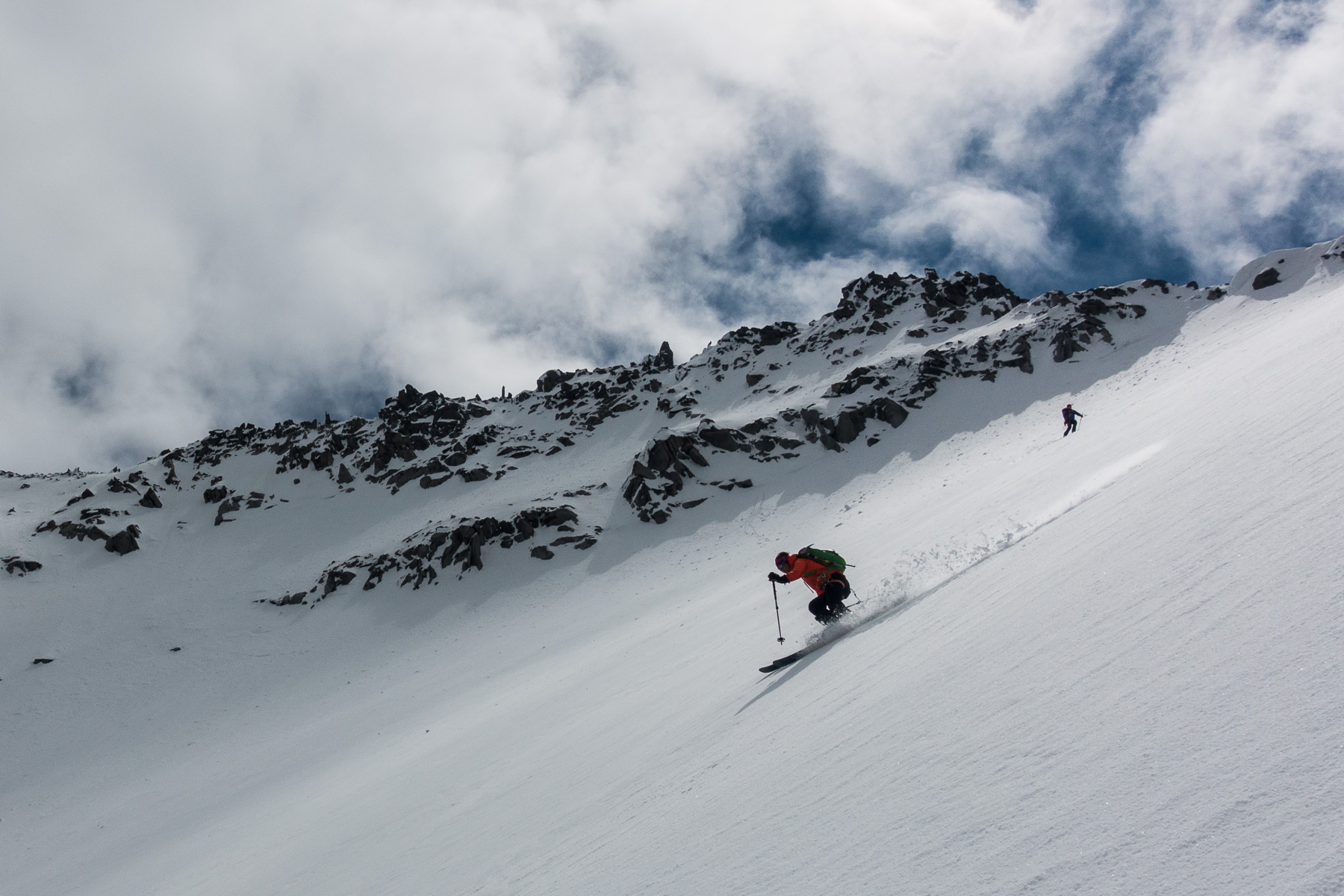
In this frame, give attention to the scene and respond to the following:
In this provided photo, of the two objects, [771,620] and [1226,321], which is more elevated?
[1226,321]

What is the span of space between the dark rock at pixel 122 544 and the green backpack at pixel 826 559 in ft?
201

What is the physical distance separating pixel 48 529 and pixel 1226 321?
87162 millimetres

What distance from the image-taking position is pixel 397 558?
44688 mm

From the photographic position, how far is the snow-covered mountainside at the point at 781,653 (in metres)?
2.70

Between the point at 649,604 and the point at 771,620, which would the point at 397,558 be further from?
the point at 771,620

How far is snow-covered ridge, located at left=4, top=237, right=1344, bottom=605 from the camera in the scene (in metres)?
44.9

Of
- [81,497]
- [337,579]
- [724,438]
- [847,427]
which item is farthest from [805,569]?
[81,497]

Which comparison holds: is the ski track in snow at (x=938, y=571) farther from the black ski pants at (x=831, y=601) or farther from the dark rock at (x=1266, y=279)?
the dark rock at (x=1266, y=279)

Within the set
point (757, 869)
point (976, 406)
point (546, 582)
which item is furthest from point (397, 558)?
point (757, 869)

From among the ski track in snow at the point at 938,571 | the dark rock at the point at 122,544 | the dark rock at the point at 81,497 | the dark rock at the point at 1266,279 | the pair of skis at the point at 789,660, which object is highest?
the dark rock at the point at 81,497

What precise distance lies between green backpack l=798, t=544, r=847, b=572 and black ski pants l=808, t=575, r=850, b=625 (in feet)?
0.50

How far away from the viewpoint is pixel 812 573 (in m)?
8.80

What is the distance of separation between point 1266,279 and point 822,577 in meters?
53.0

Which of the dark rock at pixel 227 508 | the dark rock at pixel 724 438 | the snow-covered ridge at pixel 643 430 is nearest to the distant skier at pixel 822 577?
the snow-covered ridge at pixel 643 430
